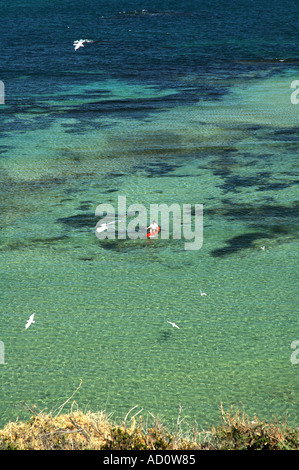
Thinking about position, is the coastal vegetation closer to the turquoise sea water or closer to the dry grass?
the dry grass

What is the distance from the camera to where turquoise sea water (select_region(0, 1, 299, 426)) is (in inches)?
190

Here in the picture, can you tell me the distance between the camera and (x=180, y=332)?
17.8 ft

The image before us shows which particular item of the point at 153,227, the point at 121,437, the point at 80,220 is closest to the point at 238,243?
the point at 153,227

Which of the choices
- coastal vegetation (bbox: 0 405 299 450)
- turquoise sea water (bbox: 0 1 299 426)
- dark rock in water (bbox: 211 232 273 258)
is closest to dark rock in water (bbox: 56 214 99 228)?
turquoise sea water (bbox: 0 1 299 426)

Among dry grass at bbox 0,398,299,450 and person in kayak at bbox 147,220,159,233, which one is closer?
dry grass at bbox 0,398,299,450

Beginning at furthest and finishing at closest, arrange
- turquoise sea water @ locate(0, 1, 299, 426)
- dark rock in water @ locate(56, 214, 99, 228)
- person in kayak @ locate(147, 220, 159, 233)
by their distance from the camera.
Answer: dark rock in water @ locate(56, 214, 99, 228) < person in kayak @ locate(147, 220, 159, 233) < turquoise sea water @ locate(0, 1, 299, 426)

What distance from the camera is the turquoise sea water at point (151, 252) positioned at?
4.82 metres

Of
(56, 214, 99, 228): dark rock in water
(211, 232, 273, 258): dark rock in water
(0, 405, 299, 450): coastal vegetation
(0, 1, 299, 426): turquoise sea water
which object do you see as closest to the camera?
(0, 405, 299, 450): coastal vegetation

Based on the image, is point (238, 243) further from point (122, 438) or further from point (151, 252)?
point (122, 438)

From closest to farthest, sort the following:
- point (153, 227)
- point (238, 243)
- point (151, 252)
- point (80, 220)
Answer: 1. point (151, 252)
2. point (238, 243)
3. point (153, 227)
4. point (80, 220)

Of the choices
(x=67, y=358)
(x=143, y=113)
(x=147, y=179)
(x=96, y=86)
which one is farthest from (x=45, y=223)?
(x=96, y=86)

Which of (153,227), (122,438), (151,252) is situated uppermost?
(122,438)

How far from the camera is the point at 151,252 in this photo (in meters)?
6.91

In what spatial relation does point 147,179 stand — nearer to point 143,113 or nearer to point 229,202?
point 229,202
